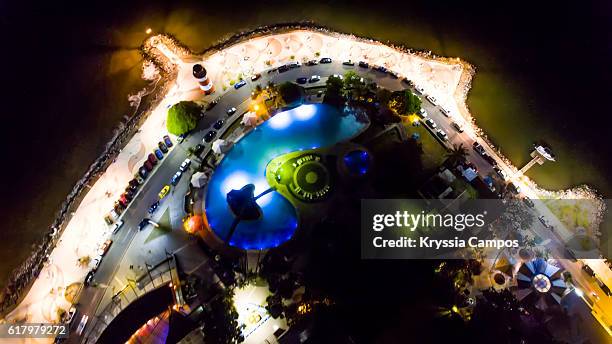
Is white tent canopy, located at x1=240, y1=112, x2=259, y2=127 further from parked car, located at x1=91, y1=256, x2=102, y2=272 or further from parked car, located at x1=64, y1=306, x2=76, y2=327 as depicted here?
parked car, located at x1=64, y1=306, x2=76, y2=327

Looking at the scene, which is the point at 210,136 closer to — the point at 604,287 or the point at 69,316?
the point at 69,316

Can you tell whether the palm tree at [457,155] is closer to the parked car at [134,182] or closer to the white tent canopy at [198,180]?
the white tent canopy at [198,180]

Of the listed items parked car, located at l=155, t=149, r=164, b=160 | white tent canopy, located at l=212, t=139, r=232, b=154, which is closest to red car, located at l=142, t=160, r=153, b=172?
parked car, located at l=155, t=149, r=164, b=160

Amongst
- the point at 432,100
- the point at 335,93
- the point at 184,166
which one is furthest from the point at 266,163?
the point at 432,100

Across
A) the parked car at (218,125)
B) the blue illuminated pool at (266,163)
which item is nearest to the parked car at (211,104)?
the parked car at (218,125)

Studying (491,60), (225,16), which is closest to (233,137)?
(225,16)

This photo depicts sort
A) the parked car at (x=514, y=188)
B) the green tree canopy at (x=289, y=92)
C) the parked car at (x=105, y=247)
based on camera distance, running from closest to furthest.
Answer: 1. the parked car at (x=105, y=247)
2. the parked car at (x=514, y=188)
3. the green tree canopy at (x=289, y=92)

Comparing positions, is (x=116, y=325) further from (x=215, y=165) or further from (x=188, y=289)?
(x=215, y=165)
